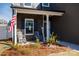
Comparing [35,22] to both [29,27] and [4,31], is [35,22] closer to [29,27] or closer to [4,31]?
[29,27]

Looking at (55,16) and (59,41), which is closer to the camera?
(59,41)

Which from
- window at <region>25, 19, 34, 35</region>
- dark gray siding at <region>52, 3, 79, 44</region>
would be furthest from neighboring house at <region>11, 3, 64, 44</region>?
dark gray siding at <region>52, 3, 79, 44</region>

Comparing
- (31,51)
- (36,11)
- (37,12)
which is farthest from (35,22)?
(31,51)

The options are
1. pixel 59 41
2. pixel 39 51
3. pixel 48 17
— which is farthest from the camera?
pixel 48 17

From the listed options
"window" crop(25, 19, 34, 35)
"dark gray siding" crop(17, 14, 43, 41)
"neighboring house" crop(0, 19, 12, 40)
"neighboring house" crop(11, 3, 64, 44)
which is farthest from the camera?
"window" crop(25, 19, 34, 35)

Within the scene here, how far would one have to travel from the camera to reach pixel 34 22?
15422 mm

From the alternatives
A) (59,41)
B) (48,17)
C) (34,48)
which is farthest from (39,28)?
(34,48)

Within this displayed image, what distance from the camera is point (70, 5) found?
48.5 ft

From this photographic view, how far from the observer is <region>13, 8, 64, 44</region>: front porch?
1470cm

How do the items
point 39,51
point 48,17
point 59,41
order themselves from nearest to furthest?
point 39,51
point 59,41
point 48,17

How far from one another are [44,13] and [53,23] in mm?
1089

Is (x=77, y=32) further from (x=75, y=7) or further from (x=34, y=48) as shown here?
(x=34, y=48)

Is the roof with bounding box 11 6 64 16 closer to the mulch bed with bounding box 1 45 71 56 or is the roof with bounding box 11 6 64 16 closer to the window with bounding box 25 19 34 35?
the window with bounding box 25 19 34 35

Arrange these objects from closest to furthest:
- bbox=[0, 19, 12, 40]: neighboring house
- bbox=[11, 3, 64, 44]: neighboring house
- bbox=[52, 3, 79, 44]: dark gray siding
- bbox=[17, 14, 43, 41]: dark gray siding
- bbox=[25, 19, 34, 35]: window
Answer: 1. bbox=[0, 19, 12, 40]: neighboring house
2. bbox=[52, 3, 79, 44]: dark gray siding
3. bbox=[11, 3, 64, 44]: neighboring house
4. bbox=[17, 14, 43, 41]: dark gray siding
5. bbox=[25, 19, 34, 35]: window
